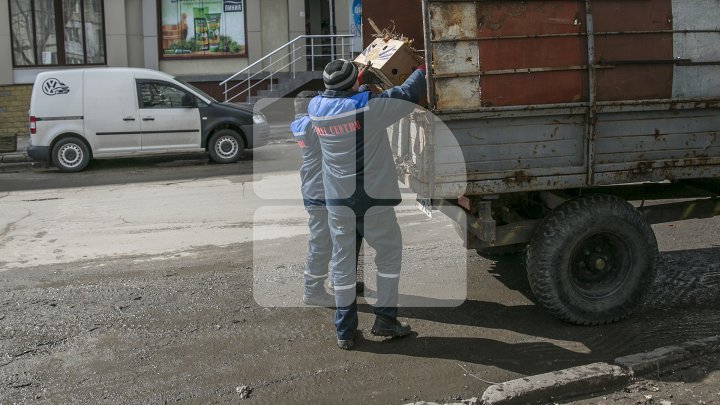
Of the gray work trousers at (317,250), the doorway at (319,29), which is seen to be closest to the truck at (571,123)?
the gray work trousers at (317,250)

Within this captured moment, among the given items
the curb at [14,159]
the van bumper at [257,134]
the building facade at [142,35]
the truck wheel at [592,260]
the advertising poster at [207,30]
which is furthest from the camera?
the advertising poster at [207,30]

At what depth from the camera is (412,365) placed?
16.8ft

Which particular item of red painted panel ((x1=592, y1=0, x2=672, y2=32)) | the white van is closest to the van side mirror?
the white van

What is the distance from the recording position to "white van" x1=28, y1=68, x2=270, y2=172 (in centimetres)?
1448

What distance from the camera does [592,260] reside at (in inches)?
222

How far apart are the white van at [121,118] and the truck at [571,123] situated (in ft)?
32.6

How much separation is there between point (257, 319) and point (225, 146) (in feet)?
31.5

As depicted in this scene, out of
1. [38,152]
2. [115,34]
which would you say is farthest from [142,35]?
[38,152]

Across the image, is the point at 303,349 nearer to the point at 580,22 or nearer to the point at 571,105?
the point at 571,105

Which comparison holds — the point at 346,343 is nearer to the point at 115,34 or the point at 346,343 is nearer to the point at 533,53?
the point at 533,53

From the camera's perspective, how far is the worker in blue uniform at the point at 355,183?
17.5ft

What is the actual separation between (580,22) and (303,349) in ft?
9.71

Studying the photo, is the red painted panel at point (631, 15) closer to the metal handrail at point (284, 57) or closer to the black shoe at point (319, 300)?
the black shoe at point (319, 300)

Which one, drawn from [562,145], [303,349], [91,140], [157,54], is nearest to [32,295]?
[303,349]
